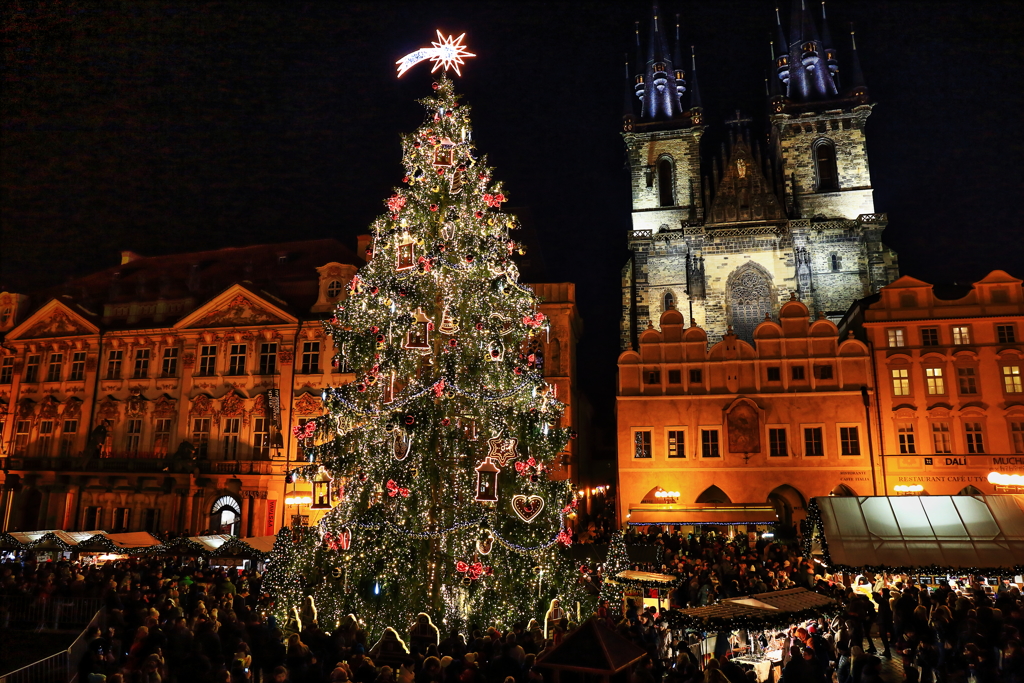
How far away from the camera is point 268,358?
36375mm

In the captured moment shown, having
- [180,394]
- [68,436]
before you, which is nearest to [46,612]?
[180,394]

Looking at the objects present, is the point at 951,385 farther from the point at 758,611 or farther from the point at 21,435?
the point at 21,435

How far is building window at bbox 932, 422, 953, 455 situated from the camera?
31.3m

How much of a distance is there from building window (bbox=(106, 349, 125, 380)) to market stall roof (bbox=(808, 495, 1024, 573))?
34.0 meters

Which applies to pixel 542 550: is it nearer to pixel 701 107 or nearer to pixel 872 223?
pixel 872 223

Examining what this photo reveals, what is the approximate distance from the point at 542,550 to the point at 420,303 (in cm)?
548

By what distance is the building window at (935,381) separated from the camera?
32031 mm

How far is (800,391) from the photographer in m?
32.7

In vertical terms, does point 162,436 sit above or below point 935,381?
below

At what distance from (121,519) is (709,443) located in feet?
90.2

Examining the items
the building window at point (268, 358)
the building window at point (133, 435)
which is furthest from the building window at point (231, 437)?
the building window at point (133, 435)

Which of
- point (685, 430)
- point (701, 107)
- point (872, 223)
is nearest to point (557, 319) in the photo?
point (685, 430)

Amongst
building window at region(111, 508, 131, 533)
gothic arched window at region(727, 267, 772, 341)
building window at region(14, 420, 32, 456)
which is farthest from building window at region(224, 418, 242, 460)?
gothic arched window at region(727, 267, 772, 341)

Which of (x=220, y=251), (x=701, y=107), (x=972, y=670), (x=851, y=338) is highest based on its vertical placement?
(x=701, y=107)
